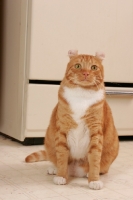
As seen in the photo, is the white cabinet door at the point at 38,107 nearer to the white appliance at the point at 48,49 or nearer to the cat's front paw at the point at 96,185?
the white appliance at the point at 48,49

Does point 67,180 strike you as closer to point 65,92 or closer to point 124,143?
point 65,92

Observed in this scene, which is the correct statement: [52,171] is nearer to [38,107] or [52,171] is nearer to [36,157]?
[36,157]

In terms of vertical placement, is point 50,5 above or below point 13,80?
above

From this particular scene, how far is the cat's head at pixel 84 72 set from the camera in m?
1.25

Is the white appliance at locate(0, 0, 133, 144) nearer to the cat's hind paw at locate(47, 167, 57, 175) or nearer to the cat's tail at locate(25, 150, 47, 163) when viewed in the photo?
the cat's tail at locate(25, 150, 47, 163)

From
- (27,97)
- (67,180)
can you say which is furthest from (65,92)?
(27,97)

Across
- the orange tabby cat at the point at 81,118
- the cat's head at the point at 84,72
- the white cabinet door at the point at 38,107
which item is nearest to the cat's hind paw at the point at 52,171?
the orange tabby cat at the point at 81,118

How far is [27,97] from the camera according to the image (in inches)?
72.7

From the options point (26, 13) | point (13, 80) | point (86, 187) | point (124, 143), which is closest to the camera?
point (86, 187)

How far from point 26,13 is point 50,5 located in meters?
0.13

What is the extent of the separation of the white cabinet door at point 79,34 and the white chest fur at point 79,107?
59 cm

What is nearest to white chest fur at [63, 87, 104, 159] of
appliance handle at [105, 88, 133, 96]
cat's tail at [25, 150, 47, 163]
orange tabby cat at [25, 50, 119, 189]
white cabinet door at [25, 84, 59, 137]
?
orange tabby cat at [25, 50, 119, 189]

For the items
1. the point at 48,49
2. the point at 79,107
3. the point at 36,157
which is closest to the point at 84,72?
the point at 79,107

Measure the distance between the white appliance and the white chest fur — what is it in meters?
0.59
